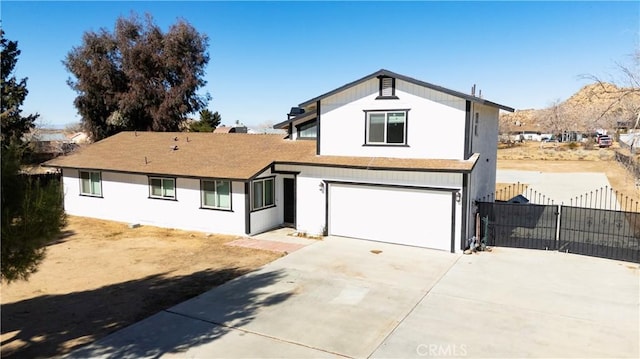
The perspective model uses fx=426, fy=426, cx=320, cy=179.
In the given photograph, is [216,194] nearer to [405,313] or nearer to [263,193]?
[263,193]

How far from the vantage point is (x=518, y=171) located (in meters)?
44.7

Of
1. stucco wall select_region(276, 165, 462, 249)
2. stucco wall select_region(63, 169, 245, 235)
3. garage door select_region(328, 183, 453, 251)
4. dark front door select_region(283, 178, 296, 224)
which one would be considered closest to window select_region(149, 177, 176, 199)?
stucco wall select_region(63, 169, 245, 235)

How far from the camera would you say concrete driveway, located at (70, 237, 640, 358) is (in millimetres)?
8172

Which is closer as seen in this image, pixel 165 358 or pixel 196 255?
pixel 165 358

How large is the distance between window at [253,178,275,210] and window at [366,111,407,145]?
482 centimetres

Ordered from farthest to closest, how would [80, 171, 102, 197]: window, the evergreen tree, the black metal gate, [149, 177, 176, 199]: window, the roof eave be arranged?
[80, 171, 102, 197]: window, [149, 177, 176, 199]: window, the roof eave, the black metal gate, the evergreen tree

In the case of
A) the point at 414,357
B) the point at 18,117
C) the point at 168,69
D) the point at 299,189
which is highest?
the point at 168,69

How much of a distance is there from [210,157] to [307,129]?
16.0 ft

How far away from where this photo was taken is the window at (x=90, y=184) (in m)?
21.7

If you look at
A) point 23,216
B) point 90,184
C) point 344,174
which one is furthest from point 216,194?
point 23,216

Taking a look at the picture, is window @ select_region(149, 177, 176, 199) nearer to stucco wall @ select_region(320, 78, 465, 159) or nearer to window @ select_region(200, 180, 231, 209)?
window @ select_region(200, 180, 231, 209)

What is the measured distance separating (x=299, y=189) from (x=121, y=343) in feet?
35.1

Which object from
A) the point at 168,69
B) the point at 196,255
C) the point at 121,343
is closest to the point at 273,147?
the point at 196,255

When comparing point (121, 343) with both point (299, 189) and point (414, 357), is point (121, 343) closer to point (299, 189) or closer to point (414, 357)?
point (414, 357)
